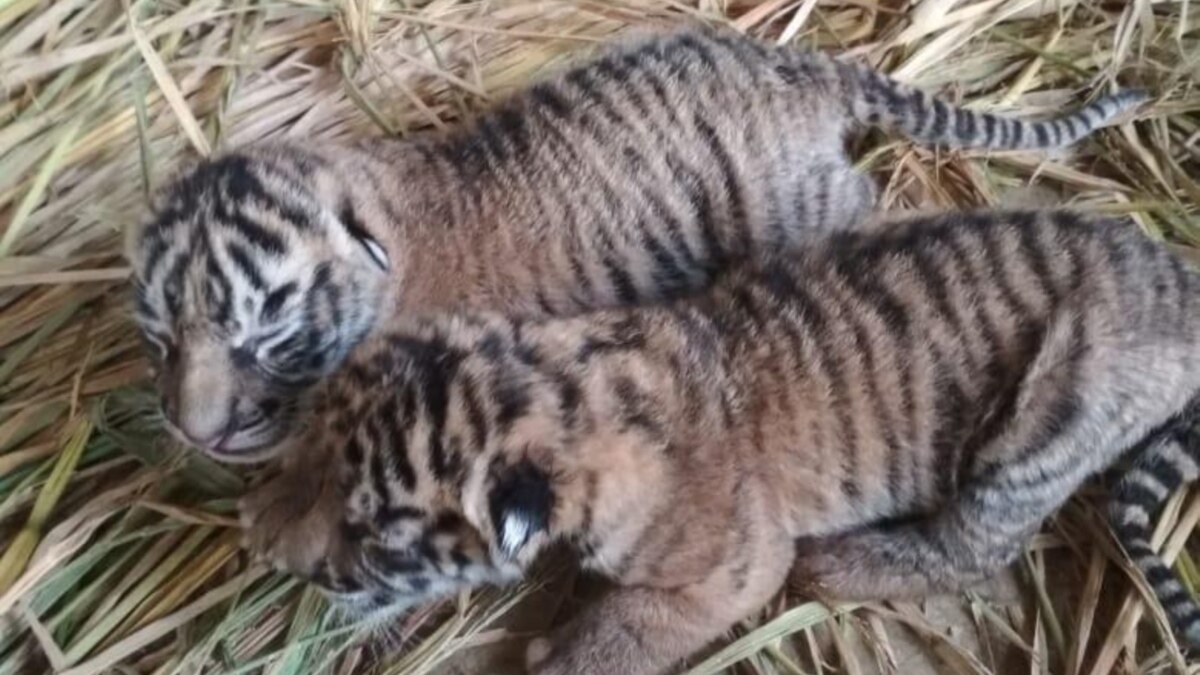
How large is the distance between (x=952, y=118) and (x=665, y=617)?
1.41 meters

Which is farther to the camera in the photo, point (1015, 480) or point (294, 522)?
point (1015, 480)

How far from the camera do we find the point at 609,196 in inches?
122

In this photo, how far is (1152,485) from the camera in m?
2.87

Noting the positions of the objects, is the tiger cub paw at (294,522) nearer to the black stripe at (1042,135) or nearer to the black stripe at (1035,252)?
the black stripe at (1035,252)

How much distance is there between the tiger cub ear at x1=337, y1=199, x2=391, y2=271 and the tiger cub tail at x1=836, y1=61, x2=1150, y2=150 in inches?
45.3

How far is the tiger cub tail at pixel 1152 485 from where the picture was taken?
283 cm

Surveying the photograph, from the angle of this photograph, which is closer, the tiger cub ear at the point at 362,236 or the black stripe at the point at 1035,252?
Answer: the black stripe at the point at 1035,252

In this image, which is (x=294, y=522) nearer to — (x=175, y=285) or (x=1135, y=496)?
(x=175, y=285)

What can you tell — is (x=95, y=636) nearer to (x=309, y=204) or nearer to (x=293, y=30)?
(x=309, y=204)

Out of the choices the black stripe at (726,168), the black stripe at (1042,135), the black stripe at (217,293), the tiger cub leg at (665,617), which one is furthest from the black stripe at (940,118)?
the black stripe at (217,293)

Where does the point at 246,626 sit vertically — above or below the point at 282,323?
below

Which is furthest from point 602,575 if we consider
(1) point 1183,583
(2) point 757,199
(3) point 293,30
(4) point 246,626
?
(3) point 293,30

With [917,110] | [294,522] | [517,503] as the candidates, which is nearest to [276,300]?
[294,522]

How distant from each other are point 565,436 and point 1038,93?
6.18 feet
